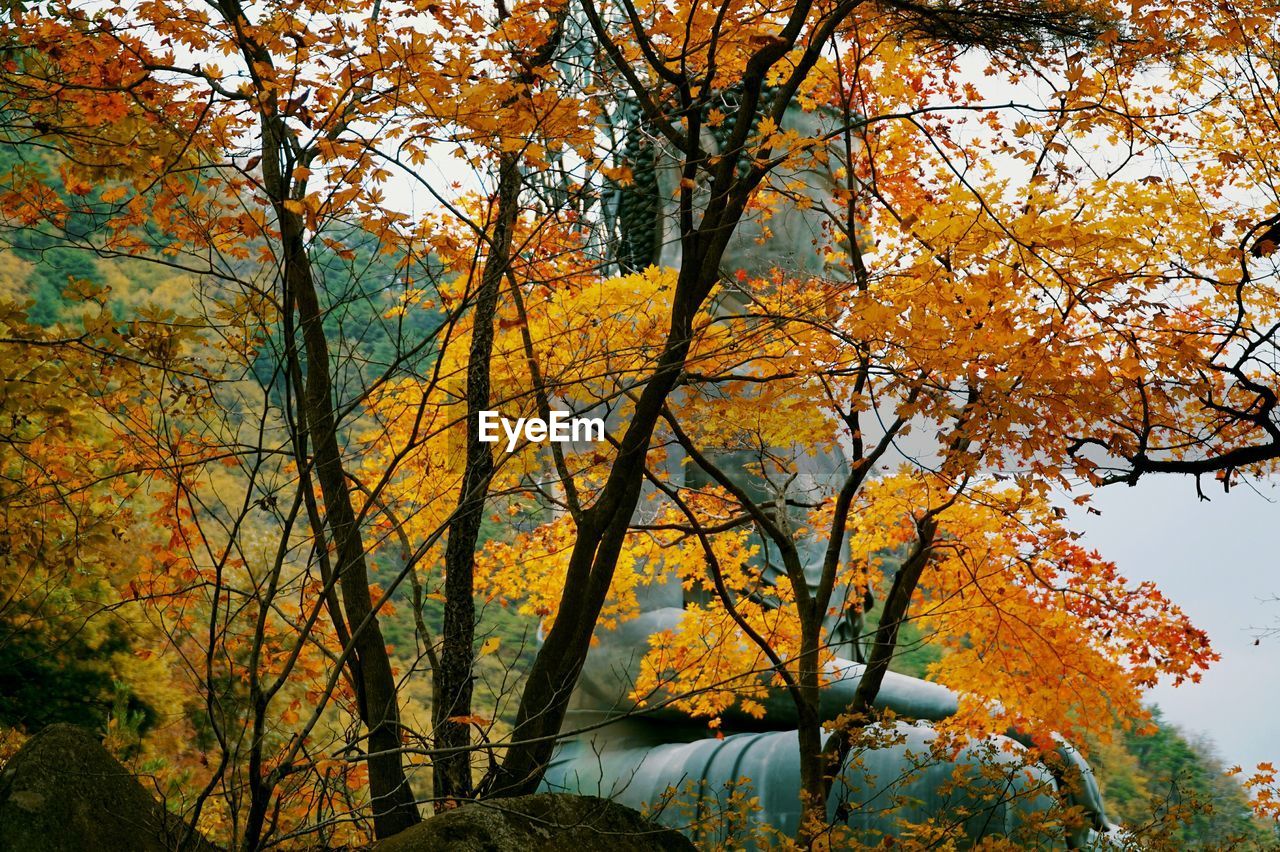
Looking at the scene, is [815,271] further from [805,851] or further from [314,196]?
[314,196]

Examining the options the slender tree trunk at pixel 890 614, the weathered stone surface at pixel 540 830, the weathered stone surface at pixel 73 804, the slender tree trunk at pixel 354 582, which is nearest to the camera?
the weathered stone surface at pixel 540 830

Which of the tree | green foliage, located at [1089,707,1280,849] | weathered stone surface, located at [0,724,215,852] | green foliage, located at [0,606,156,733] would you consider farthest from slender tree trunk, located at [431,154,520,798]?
green foliage, located at [1089,707,1280,849]

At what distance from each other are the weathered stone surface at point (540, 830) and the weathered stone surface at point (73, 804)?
1.12m

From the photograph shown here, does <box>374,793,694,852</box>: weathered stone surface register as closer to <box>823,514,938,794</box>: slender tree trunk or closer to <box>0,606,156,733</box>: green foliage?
<box>823,514,938,794</box>: slender tree trunk

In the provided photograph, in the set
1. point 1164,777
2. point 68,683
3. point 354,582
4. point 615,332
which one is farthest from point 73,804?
point 1164,777

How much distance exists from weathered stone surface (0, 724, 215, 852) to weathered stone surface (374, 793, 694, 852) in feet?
3.68

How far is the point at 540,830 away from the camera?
412 cm

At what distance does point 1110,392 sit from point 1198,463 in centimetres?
94

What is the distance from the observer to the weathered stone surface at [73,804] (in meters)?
4.33

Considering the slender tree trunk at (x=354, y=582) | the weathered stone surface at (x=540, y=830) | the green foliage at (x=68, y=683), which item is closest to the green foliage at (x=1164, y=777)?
the green foliage at (x=68, y=683)

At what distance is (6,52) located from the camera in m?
5.05

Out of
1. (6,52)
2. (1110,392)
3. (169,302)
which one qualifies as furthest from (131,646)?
(169,302)

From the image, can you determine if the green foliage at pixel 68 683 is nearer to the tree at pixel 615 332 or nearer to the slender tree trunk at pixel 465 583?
the tree at pixel 615 332

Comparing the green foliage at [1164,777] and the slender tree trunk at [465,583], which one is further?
the green foliage at [1164,777]
